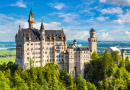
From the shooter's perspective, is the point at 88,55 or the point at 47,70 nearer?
the point at 47,70

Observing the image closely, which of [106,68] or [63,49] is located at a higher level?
[63,49]

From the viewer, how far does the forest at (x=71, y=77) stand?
65625mm

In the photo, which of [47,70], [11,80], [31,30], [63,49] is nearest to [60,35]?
[63,49]

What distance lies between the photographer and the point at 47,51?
7881cm

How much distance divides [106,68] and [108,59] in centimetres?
457

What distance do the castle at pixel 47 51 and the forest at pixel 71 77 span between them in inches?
138

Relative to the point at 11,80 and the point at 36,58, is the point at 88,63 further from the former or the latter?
the point at 11,80

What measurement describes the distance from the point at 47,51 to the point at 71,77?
17816mm

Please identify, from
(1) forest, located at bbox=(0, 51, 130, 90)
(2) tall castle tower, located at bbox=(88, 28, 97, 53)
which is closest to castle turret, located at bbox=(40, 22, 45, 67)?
(1) forest, located at bbox=(0, 51, 130, 90)

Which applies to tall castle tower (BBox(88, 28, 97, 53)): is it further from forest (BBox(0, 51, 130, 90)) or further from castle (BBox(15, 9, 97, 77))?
castle (BBox(15, 9, 97, 77))

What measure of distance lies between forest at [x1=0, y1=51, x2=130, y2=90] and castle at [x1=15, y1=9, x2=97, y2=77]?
3507 millimetres

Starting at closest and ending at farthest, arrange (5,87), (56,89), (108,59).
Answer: (5,87), (56,89), (108,59)

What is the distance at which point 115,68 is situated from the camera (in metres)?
78.8

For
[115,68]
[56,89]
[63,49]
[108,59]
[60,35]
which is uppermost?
[60,35]
